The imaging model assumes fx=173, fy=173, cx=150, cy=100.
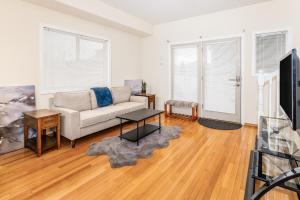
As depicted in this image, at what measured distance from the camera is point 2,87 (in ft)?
8.46

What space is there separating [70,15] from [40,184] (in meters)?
3.09

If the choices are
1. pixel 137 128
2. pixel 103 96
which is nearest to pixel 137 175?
pixel 137 128

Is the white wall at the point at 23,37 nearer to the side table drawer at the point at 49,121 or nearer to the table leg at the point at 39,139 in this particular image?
the side table drawer at the point at 49,121

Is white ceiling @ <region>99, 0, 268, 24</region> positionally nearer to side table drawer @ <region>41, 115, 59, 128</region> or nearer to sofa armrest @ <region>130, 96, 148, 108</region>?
sofa armrest @ <region>130, 96, 148, 108</region>

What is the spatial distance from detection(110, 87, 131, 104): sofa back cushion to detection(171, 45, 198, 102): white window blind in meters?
1.38

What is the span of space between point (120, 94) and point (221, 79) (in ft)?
8.20

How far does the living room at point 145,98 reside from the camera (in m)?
1.80

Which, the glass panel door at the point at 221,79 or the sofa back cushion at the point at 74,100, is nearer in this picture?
the sofa back cushion at the point at 74,100

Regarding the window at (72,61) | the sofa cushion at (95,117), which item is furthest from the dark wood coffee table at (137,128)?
the window at (72,61)

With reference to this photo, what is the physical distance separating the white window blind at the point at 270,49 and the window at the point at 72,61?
347 cm

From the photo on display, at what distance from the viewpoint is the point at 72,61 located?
3.65 m

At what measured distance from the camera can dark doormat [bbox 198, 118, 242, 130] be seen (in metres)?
3.73

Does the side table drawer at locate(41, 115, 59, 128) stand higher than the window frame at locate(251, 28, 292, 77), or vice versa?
the window frame at locate(251, 28, 292, 77)

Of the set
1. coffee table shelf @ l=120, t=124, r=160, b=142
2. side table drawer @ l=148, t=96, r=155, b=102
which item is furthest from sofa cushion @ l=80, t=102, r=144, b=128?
side table drawer @ l=148, t=96, r=155, b=102
